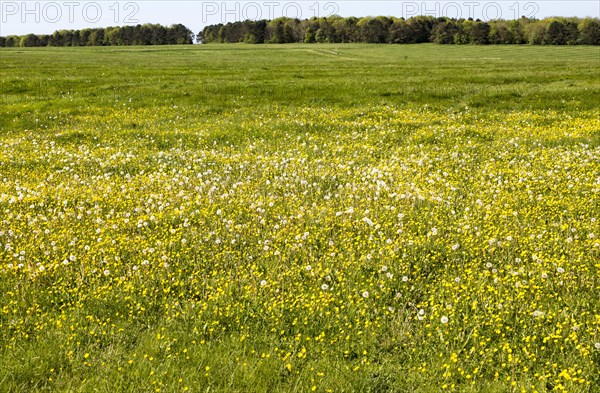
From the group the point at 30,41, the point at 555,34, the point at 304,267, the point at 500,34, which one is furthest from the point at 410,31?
the point at 304,267

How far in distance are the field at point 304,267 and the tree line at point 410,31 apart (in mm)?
114415

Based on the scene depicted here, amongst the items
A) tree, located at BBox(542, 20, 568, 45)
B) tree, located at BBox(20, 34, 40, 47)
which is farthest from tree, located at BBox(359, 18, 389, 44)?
tree, located at BBox(20, 34, 40, 47)

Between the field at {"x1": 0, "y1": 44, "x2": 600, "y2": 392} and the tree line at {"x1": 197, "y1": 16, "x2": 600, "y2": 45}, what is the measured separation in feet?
375

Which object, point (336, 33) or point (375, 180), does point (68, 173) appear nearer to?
point (375, 180)

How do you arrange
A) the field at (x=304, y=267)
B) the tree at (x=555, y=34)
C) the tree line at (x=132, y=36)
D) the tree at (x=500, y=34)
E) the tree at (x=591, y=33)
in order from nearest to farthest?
1. the field at (x=304, y=267)
2. the tree at (x=591, y=33)
3. the tree at (x=555, y=34)
4. the tree at (x=500, y=34)
5. the tree line at (x=132, y=36)

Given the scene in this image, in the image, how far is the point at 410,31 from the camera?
125m

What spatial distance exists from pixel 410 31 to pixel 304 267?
12985cm

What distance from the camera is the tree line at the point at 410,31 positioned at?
10881cm

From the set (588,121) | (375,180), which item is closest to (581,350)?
(375,180)

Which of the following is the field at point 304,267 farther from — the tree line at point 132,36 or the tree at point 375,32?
the tree line at point 132,36

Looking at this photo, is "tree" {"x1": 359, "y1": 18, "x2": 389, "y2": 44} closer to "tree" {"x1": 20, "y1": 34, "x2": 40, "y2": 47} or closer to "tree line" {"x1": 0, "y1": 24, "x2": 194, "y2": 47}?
"tree line" {"x1": 0, "y1": 24, "x2": 194, "y2": 47}

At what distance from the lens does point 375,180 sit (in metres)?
9.40

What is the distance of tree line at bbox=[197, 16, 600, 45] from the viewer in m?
109

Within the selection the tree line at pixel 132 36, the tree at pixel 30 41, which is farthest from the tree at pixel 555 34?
the tree at pixel 30 41
